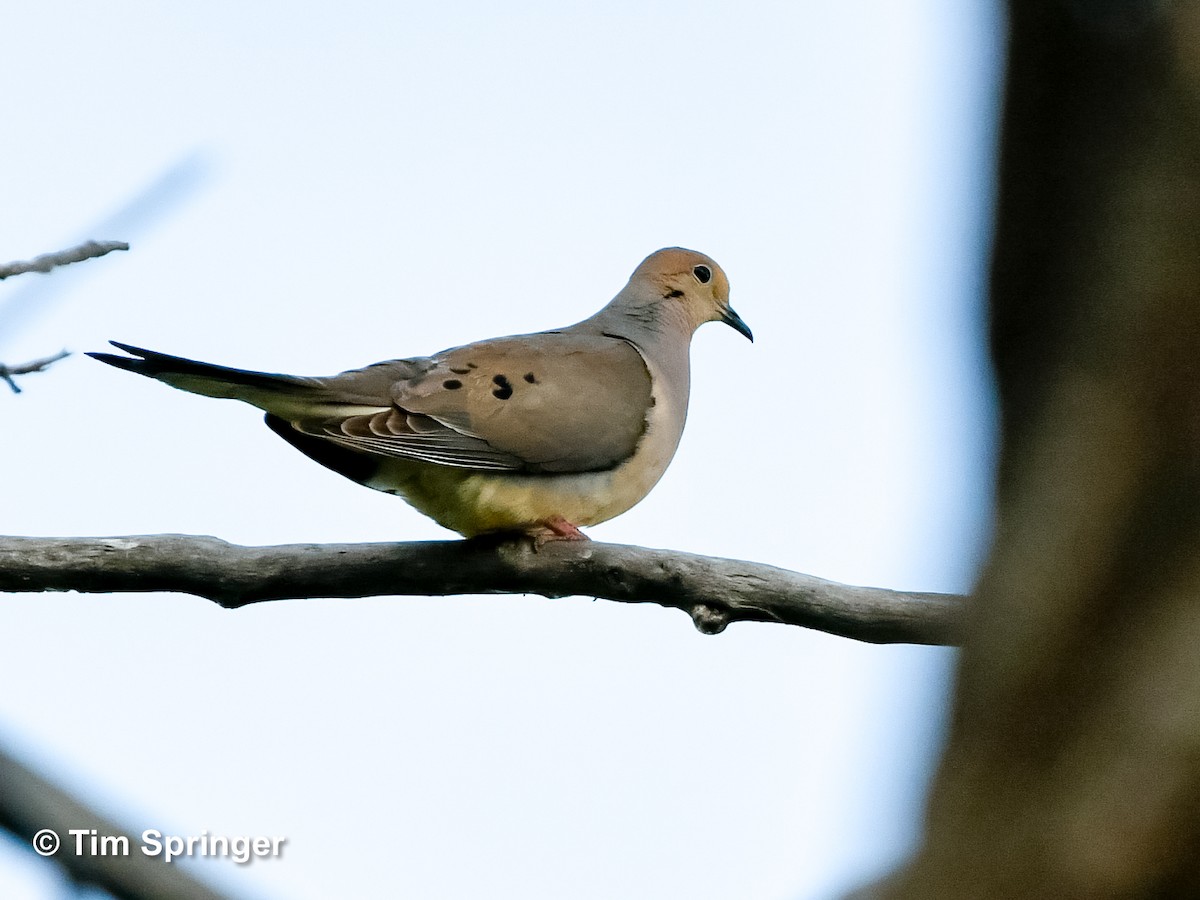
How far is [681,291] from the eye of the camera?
18.2 feet

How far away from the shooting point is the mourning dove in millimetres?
3807

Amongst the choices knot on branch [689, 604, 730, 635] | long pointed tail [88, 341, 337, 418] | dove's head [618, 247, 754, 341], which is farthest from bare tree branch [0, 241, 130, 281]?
dove's head [618, 247, 754, 341]

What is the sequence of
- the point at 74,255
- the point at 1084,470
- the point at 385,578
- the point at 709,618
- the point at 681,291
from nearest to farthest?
1. the point at 1084,470
2. the point at 74,255
3. the point at 709,618
4. the point at 385,578
5. the point at 681,291

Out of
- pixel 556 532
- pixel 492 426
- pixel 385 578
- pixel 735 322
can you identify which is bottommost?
pixel 385 578

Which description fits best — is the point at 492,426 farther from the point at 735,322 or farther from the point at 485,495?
the point at 735,322

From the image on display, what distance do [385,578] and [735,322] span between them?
2.75 metres

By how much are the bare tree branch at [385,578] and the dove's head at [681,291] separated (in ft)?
6.81

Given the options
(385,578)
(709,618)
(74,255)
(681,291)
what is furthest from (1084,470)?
(681,291)

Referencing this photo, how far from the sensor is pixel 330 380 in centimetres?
388

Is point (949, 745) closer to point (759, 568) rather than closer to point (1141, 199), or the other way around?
point (1141, 199)

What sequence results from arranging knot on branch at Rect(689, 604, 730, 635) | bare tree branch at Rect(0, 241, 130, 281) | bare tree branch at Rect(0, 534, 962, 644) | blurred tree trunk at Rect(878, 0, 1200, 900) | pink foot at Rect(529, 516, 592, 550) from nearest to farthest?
blurred tree trunk at Rect(878, 0, 1200, 900) → bare tree branch at Rect(0, 241, 130, 281) → bare tree branch at Rect(0, 534, 962, 644) → knot on branch at Rect(689, 604, 730, 635) → pink foot at Rect(529, 516, 592, 550)

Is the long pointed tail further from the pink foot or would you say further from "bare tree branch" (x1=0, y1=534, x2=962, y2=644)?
the pink foot

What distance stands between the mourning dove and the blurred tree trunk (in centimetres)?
284

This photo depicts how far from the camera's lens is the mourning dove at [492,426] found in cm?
381
